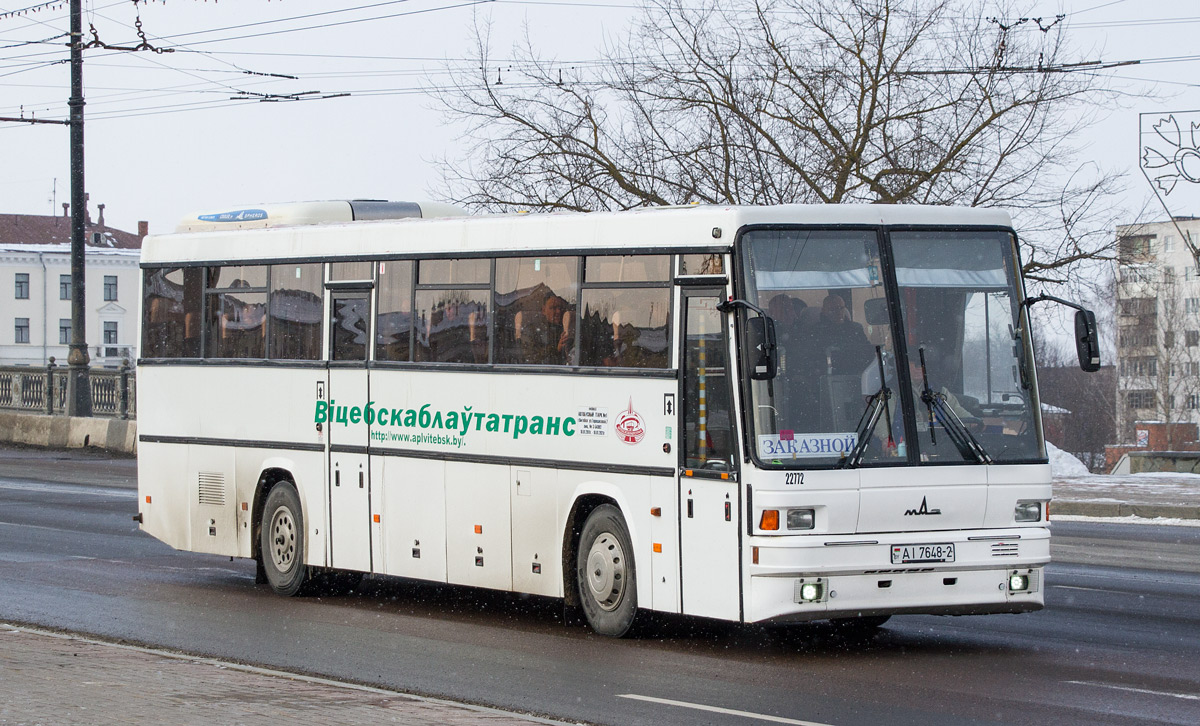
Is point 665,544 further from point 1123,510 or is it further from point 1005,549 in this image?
point 1123,510

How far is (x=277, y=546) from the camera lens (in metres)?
14.6

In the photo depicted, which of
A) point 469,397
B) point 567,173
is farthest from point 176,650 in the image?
point 567,173

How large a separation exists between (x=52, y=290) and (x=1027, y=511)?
111 m

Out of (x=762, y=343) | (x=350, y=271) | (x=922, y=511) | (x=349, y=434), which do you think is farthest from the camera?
(x=350, y=271)

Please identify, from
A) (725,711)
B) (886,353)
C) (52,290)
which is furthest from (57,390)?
(52,290)

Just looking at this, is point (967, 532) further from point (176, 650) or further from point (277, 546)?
point (277, 546)

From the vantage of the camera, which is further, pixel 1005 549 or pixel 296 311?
pixel 296 311

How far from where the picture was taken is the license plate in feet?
33.6

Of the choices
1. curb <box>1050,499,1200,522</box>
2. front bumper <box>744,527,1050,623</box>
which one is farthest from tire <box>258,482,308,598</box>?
curb <box>1050,499,1200,522</box>

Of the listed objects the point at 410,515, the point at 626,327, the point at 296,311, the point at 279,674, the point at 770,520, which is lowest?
the point at 279,674

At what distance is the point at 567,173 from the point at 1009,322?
84.0 feet

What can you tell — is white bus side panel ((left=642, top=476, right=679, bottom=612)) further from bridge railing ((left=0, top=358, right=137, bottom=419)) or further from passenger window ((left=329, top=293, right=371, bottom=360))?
bridge railing ((left=0, top=358, right=137, bottom=419))

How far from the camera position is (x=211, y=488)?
15156mm

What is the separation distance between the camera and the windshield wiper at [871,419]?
33.4ft
